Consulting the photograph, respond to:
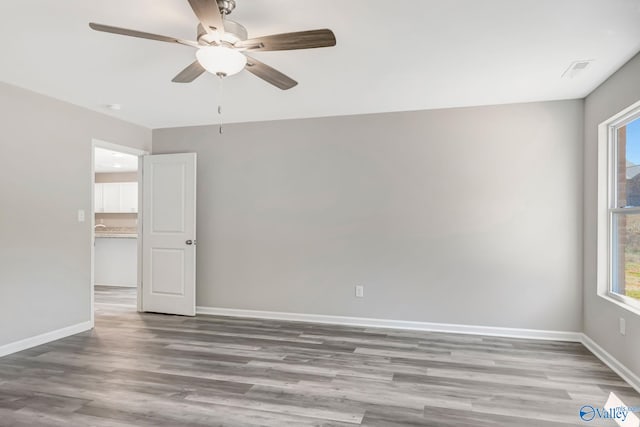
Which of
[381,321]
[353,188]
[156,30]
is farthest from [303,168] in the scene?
[156,30]

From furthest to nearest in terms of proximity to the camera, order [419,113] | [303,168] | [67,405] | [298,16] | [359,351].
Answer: [303,168] → [419,113] → [359,351] → [67,405] → [298,16]

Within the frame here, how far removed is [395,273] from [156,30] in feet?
10.8

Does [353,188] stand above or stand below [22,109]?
below

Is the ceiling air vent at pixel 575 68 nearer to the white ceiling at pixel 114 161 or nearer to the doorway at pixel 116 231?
the doorway at pixel 116 231

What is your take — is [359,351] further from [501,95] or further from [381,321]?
[501,95]

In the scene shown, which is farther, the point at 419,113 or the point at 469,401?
the point at 419,113

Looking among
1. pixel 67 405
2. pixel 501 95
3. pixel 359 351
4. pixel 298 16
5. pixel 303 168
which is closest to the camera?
pixel 298 16

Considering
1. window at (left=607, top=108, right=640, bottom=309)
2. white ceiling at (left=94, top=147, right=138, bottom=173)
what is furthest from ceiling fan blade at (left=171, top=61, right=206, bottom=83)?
white ceiling at (left=94, top=147, right=138, bottom=173)

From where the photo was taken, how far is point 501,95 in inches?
155

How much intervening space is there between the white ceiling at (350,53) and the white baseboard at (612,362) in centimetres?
234

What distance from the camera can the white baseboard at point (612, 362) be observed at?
289 cm

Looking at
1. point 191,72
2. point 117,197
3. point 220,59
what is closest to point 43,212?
point 191,72

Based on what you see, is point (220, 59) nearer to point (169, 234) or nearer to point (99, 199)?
point (169, 234)

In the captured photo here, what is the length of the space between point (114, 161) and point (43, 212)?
354 cm
